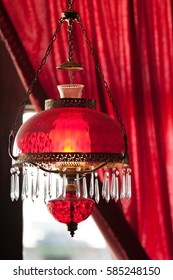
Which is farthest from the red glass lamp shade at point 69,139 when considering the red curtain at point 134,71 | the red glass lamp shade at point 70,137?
the red curtain at point 134,71

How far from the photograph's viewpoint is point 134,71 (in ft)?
9.52

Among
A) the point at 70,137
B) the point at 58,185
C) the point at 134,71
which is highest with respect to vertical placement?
the point at 134,71

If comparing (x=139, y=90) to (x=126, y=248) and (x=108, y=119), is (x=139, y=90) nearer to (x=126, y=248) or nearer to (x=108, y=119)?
(x=126, y=248)

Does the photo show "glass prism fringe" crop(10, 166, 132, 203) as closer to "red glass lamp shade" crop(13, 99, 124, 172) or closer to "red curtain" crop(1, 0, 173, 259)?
"red glass lamp shade" crop(13, 99, 124, 172)

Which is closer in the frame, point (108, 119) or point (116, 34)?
point (108, 119)

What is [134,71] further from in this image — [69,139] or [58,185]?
[69,139]

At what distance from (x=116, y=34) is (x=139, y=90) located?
0.96 ft

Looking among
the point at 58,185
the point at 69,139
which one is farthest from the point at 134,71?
the point at 69,139

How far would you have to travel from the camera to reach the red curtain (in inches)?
111

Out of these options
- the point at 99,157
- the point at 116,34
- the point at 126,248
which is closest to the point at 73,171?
the point at 99,157

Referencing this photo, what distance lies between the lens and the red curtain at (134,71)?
283 cm

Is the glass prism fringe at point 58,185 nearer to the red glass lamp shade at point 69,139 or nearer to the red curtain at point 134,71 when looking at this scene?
the red glass lamp shade at point 69,139

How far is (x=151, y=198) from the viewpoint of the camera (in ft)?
9.34
